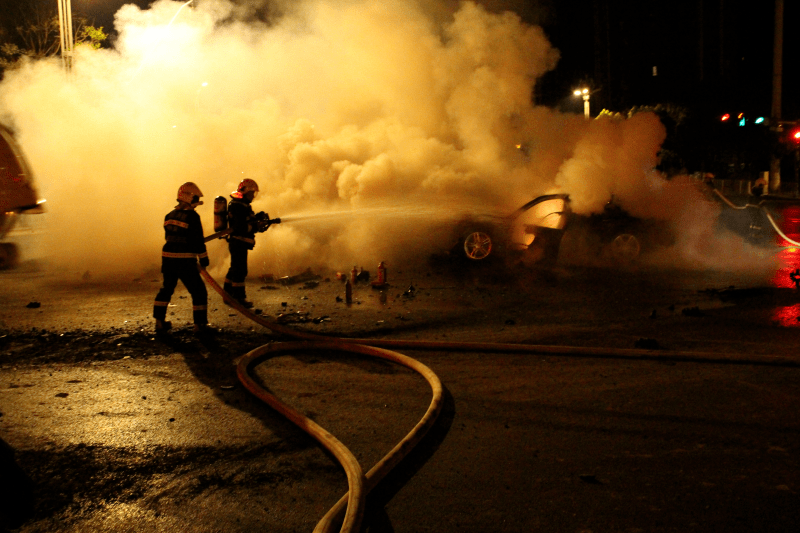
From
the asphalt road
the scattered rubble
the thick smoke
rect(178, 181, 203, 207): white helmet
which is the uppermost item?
the thick smoke

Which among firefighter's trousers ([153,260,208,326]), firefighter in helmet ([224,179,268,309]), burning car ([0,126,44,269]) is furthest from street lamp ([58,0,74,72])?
firefighter's trousers ([153,260,208,326])

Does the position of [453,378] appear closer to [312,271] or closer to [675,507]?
[675,507]

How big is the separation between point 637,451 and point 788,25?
36.8 m

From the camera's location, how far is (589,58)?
133ft

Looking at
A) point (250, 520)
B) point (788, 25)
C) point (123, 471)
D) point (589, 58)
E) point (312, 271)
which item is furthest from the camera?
point (589, 58)

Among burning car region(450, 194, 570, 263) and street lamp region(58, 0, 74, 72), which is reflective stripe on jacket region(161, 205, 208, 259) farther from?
street lamp region(58, 0, 74, 72)

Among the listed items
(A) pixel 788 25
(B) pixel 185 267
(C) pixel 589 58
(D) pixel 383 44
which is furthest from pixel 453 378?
(C) pixel 589 58

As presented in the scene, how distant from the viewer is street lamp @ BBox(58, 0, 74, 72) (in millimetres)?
14336

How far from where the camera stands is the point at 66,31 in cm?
1582

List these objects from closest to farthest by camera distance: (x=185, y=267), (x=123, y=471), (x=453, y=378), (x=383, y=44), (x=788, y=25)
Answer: (x=123, y=471), (x=453, y=378), (x=185, y=267), (x=383, y=44), (x=788, y=25)

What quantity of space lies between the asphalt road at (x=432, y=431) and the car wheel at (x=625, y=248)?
3.61 metres

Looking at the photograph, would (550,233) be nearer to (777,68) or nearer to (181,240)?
(181,240)

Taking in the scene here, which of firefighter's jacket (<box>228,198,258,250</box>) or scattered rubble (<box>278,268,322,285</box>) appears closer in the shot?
firefighter's jacket (<box>228,198,258,250</box>)

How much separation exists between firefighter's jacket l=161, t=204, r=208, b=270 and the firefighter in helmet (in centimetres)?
145
